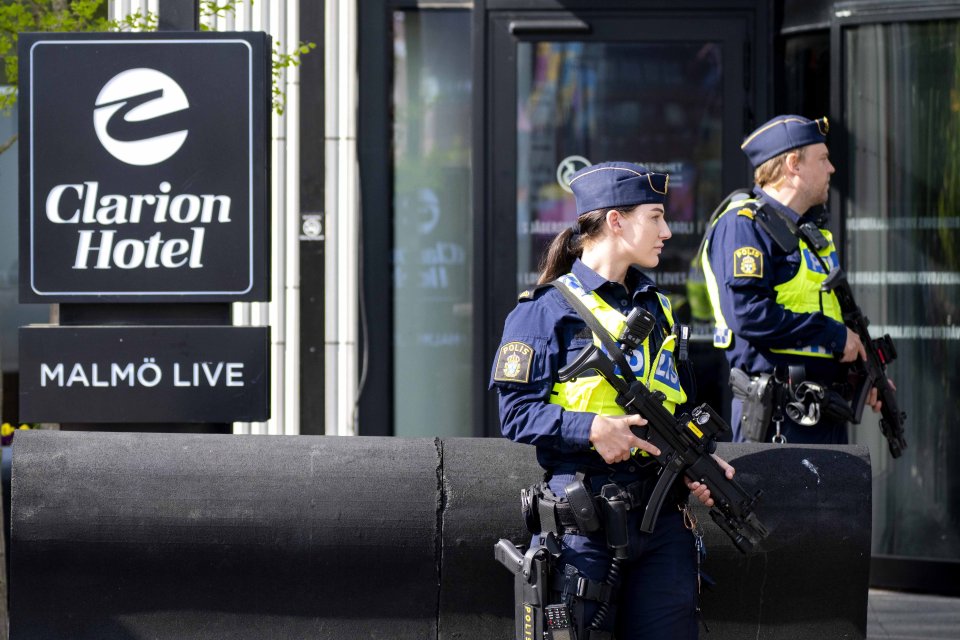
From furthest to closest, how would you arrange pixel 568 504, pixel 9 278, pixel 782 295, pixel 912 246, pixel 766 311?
pixel 9 278 < pixel 912 246 < pixel 782 295 < pixel 766 311 < pixel 568 504

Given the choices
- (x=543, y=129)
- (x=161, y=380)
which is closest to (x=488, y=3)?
(x=543, y=129)

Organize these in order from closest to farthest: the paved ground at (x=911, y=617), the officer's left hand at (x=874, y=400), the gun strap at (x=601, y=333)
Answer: the gun strap at (x=601, y=333) → the officer's left hand at (x=874, y=400) → the paved ground at (x=911, y=617)

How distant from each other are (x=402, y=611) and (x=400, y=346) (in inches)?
134

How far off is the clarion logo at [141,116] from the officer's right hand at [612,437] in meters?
2.09

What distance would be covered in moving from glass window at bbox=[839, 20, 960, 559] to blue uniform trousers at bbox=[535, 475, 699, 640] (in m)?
3.56

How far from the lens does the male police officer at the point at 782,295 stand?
4.88 m

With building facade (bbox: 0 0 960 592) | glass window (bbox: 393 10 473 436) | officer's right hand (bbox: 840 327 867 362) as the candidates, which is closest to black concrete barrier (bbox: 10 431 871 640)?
officer's right hand (bbox: 840 327 867 362)

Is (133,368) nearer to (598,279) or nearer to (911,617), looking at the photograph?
(598,279)

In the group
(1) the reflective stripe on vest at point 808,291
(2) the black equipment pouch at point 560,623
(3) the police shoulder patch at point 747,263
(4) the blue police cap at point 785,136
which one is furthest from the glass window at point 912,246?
(2) the black equipment pouch at point 560,623

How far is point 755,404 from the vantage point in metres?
4.95

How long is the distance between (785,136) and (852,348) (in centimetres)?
85

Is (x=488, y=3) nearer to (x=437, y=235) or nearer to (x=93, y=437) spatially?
(x=437, y=235)

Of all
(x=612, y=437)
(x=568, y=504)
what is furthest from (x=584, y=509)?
Answer: (x=612, y=437)

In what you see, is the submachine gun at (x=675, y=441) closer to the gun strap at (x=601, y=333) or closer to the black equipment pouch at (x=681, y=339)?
the gun strap at (x=601, y=333)
